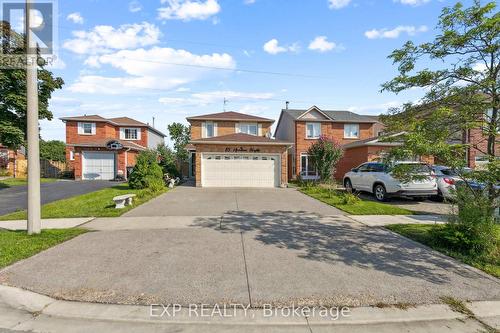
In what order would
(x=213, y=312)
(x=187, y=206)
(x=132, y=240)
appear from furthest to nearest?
(x=187, y=206)
(x=132, y=240)
(x=213, y=312)

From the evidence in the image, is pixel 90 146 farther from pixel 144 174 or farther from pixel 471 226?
pixel 471 226

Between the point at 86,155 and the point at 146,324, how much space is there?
26.6 meters

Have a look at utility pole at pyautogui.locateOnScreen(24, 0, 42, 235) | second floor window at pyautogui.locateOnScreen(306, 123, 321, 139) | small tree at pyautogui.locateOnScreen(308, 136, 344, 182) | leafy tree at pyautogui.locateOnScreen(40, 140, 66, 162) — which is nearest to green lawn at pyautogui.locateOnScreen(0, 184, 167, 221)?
utility pole at pyautogui.locateOnScreen(24, 0, 42, 235)

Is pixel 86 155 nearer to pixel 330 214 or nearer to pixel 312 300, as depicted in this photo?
pixel 330 214

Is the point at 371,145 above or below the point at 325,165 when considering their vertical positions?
above

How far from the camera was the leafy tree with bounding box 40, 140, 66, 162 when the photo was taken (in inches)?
1439

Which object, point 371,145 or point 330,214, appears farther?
point 371,145

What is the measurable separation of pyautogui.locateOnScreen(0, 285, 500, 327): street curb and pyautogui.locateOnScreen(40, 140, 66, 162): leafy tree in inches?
1563

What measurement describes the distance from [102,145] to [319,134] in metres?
19.7

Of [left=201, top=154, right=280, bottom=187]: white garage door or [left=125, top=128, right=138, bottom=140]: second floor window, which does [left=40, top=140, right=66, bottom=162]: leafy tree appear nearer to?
[left=125, top=128, right=138, bottom=140]: second floor window

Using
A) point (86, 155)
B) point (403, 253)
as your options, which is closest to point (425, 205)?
point (403, 253)

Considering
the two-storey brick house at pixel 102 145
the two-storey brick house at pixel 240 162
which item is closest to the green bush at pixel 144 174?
the two-storey brick house at pixel 240 162

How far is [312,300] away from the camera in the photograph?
12.3 feet

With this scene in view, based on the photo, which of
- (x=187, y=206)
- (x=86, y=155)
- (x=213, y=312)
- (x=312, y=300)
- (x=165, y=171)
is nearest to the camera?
(x=213, y=312)
